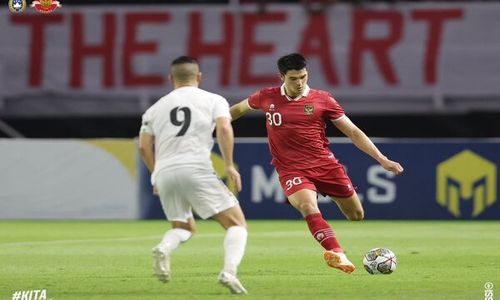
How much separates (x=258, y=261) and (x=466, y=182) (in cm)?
809

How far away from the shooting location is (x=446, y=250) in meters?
15.1

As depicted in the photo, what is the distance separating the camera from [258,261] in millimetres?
13672

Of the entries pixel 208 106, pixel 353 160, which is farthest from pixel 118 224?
pixel 208 106

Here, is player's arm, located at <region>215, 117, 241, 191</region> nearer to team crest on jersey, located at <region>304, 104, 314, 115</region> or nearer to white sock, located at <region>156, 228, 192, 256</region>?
white sock, located at <region>156, 228, 192, 256</region>

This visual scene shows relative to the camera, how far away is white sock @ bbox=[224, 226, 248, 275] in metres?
9.84

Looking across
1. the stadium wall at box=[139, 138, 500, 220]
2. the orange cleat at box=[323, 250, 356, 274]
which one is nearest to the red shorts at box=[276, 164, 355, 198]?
the orange cleat at box=[323, 250, 356, 274]

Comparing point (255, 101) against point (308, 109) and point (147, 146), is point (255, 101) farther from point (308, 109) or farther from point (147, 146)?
point (147, 146)

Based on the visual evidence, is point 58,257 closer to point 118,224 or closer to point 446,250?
point 446,250

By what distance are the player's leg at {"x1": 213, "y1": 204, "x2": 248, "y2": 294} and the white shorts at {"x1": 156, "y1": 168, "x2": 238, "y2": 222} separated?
0.09 meters

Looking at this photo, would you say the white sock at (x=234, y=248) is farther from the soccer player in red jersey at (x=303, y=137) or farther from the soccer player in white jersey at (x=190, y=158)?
the soccer player in red jersey at (x=303, y=137)

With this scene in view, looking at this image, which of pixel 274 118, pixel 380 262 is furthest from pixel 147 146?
pixel 380 262

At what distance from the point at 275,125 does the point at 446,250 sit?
3.47m

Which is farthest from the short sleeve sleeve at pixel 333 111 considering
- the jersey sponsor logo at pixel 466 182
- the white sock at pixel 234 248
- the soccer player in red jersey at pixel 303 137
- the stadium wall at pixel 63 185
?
the stadium wall at pixel 63 185

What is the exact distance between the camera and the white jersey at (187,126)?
10023 mm
